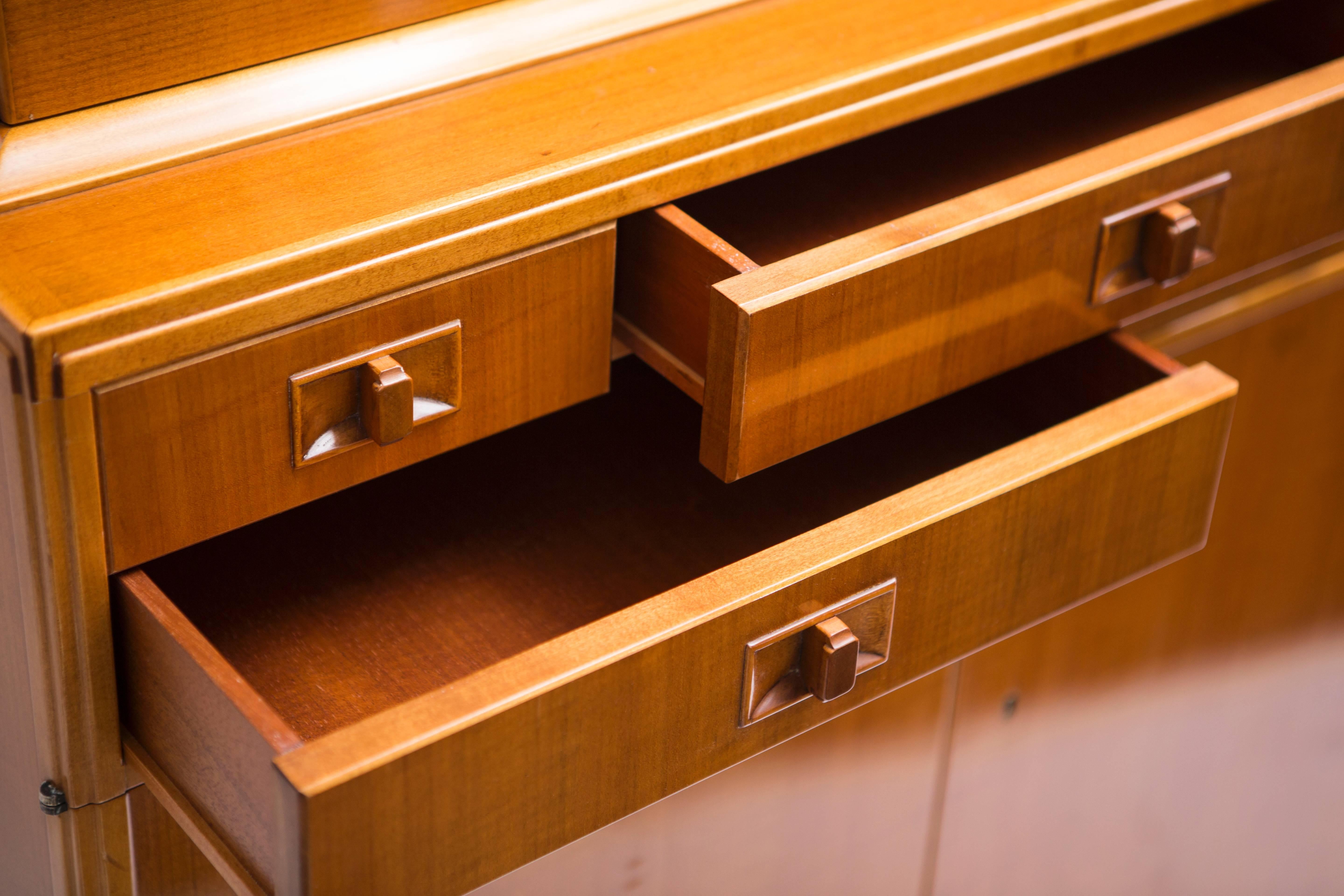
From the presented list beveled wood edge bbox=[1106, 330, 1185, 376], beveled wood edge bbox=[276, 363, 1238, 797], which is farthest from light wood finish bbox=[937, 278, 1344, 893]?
beveled wood edge bbox=[276, 363, 1238, 797]

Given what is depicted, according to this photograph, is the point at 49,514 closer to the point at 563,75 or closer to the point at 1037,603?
the point at 563,75

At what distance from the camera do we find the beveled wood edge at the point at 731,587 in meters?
0.53

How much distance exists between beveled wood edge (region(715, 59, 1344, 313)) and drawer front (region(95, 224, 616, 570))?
0.26ft

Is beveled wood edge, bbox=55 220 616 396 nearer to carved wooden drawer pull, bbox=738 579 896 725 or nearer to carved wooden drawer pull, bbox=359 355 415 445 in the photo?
→ carved wooden drawer pull, bbox=359 355 415 445

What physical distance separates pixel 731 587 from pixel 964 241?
0.61 ft

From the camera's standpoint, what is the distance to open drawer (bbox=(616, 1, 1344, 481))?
0.64 m

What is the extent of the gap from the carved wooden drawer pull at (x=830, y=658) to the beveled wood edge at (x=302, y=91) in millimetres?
279

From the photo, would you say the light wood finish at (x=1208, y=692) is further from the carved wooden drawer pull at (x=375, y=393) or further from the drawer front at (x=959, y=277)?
the carved wooden drawer pull at (x=375, y=393)

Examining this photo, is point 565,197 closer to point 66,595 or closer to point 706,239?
point 706,239

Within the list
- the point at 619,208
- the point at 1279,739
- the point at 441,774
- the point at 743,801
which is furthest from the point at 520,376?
the point at 1279,739

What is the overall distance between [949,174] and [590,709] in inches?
14.2

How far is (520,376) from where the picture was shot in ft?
2.16

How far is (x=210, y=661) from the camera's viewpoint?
560mm

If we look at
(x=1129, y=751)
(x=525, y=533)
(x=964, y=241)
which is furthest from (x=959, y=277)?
(x=1129, y=751)
